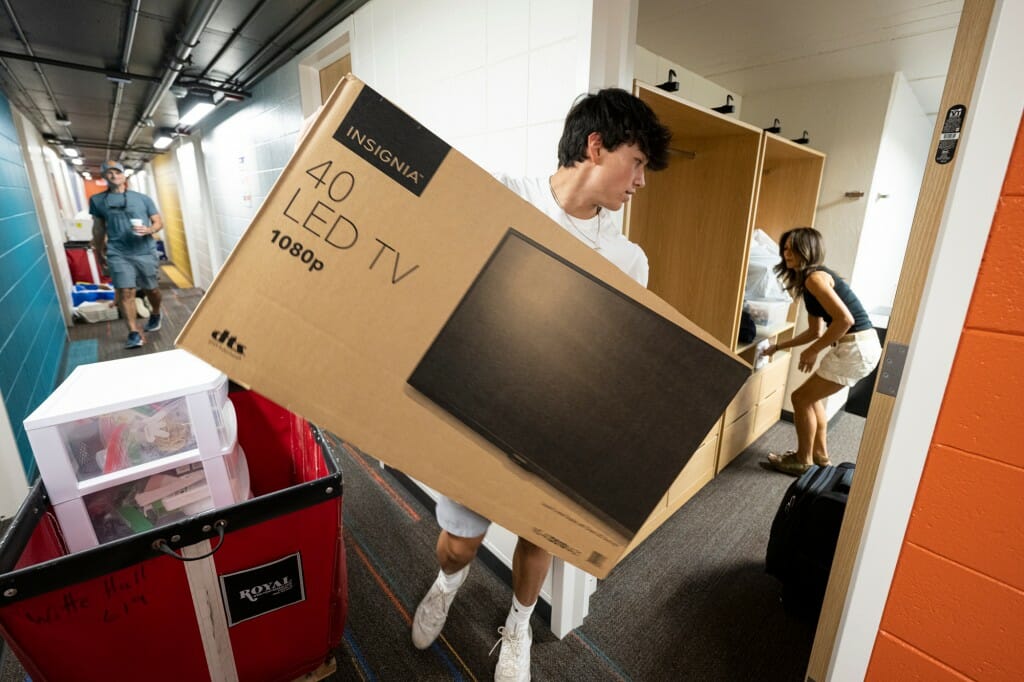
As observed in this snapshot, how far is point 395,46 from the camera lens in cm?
190

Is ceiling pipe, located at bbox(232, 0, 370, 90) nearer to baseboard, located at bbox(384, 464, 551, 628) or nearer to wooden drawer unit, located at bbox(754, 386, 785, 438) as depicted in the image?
baseboard, located at bbox(384, 464, 551, 628)

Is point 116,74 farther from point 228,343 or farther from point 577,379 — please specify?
point 577,379

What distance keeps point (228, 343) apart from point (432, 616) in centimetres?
123

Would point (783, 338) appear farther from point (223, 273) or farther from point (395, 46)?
point (223, 273)

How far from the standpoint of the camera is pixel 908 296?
81 cm

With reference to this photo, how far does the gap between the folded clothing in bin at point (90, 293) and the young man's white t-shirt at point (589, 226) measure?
21.0ft

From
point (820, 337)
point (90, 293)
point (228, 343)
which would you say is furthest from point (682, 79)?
point (90, 293)

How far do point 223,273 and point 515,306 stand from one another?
357mm

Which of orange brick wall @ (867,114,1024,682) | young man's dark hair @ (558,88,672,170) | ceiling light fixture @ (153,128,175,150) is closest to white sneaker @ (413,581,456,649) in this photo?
orange brick wall @ (867,114,1024,682)

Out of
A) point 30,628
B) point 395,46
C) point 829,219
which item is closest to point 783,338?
point 829,219

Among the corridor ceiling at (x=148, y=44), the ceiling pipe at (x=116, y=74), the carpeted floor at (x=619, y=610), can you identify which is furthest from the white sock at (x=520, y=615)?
the ceiling pipe at (x=116, y=74)

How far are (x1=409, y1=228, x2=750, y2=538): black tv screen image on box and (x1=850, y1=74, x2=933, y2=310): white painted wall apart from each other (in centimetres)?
297

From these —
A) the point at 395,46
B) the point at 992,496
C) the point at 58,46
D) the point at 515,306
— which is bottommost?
the point at 992,496

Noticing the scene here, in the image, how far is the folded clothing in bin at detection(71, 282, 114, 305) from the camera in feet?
17.0
